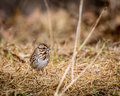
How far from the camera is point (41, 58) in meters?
5.20

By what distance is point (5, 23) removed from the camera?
1105 centimetres

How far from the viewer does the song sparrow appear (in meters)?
5.13

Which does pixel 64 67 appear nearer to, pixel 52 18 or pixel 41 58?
pixel 41 58

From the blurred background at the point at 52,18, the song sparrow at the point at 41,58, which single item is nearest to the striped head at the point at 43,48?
the song sparrow at the point at 41,58

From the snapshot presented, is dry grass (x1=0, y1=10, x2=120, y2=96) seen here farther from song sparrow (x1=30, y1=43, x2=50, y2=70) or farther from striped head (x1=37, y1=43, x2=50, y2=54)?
striped head (x1=37, y1=43, x2=50, y2=54)

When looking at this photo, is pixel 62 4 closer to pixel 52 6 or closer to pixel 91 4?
pixel 52 6

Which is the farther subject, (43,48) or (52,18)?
(52,18)

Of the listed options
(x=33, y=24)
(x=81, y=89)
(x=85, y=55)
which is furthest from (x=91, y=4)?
(x=81, y=89)

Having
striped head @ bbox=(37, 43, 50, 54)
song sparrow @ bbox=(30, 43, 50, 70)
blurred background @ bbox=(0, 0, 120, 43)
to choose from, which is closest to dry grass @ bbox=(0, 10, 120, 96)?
song sparrow @ bbox=(30, 43, 50, 70)

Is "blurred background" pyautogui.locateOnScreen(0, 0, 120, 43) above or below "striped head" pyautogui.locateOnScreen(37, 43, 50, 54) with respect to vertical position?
above

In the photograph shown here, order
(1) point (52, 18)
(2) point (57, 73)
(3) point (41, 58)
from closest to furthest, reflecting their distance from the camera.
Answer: (2) point (57, 73)
(3) point (41, 58)
(1) point (52, 18)

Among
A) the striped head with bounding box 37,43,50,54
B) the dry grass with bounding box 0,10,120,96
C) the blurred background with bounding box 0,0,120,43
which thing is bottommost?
the dry grass with bounding box 0,10,120,96

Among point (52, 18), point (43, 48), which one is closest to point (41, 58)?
point (43, 48)

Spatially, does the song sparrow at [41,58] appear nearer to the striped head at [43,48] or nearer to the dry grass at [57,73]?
the striped head at [43,48]
